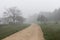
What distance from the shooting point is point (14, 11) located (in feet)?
317

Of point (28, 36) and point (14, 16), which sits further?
point (14, 16)

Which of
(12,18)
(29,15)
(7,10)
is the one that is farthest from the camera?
(29,15)

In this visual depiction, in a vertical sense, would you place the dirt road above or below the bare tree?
above

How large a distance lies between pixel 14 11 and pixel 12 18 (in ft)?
33.1

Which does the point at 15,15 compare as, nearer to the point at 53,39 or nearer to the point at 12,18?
the point at 12,18

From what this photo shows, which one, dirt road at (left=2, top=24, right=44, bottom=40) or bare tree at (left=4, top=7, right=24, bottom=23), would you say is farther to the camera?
bare tree at (left=4, top=7, right=24, bottom=23)

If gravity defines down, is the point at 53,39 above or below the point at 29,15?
above

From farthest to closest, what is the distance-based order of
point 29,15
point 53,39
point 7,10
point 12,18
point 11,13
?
1. point 29,15
2. point 7,10
3. point 11,13
4. point 12,18
5. point 53,39

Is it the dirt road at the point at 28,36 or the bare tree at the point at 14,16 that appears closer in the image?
the dirt road at the point at 28,36

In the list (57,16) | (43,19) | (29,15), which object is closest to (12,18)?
(43,19)

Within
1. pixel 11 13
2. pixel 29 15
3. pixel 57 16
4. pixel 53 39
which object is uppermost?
pixel 53 39

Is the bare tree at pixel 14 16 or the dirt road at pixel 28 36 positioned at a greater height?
the dirt road at pixel 28 36

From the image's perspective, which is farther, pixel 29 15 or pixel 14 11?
pixel 29 15

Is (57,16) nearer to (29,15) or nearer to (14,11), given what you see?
(14,11)
